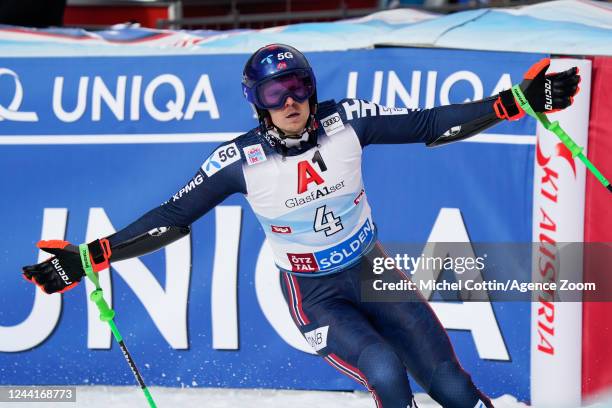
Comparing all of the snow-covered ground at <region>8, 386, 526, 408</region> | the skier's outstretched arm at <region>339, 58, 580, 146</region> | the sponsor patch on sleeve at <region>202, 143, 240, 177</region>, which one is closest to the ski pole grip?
the sponsor patch on sleeve at <region>202, 143, 240, 177</region>

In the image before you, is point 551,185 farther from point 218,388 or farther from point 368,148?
point 218,388

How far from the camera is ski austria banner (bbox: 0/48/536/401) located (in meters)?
6.53

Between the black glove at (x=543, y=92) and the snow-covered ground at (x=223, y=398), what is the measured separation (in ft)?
7.35

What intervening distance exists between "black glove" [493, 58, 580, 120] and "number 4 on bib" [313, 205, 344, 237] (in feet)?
2.90

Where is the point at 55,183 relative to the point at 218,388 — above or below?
above

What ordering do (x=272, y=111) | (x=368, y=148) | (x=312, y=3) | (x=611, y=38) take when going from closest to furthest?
(x=272, y=111) → (x=611, y=38) → (x=368, y=148) → (x=312, y=3)

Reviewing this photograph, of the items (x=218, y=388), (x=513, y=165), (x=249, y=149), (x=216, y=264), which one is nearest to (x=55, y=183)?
(x=216, y=264)

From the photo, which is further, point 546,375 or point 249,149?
point 546,375

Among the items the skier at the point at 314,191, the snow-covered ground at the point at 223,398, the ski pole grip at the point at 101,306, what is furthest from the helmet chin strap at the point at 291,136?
the snow-covered ground at the point at 223,398

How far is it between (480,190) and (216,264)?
5.65 feet

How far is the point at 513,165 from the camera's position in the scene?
6461mm


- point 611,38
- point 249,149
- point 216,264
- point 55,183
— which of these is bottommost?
point 216,264

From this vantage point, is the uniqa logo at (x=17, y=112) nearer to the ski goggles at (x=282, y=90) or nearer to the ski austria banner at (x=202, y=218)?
the ski austria banner at (x=202, y=218)

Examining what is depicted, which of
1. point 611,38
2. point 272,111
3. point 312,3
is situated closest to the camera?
point 272,111
